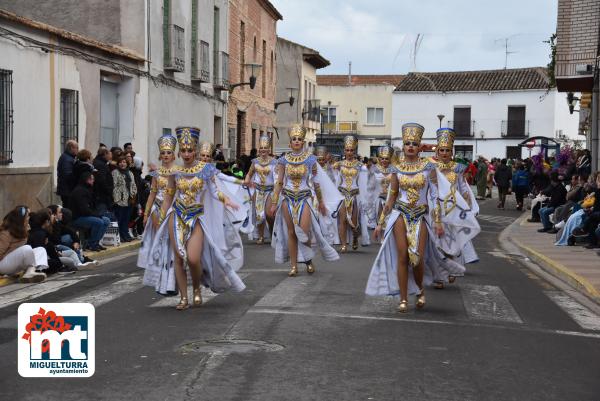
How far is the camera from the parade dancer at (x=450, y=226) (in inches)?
416

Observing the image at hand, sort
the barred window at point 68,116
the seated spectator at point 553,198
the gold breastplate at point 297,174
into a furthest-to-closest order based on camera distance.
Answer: the seated spectator at point 553,198
the barred window at point 68,116
the gold breastplate at point 297,174

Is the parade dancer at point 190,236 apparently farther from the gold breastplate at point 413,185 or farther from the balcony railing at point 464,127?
the balcony railing at point 464,127

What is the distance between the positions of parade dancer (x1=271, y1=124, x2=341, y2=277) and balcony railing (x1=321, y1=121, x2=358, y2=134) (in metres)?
62.8

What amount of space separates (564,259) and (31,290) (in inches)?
354

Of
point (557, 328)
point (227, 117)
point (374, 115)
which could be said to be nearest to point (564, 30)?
point (227, 117)

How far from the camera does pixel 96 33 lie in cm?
2488

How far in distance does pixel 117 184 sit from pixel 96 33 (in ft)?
29.6

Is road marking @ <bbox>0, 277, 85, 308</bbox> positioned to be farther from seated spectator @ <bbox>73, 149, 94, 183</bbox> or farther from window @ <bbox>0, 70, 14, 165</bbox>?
window @ <bbox>0, 70, 14, 165</bbox>

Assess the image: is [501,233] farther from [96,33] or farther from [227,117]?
[227,117]

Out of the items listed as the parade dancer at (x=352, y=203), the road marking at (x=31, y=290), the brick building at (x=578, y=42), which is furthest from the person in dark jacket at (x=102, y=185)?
the brick building at (x=578, y=42)

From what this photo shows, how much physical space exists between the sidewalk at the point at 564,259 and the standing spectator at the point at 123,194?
7.56m

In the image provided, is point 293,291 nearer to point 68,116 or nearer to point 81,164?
point 81,164

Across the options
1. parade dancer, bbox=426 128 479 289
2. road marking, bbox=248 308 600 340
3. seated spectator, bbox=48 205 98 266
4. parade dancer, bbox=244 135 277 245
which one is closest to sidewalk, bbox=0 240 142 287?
seated spectator, bbox=48 205 98 266

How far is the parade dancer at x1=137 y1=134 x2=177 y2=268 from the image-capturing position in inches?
411
